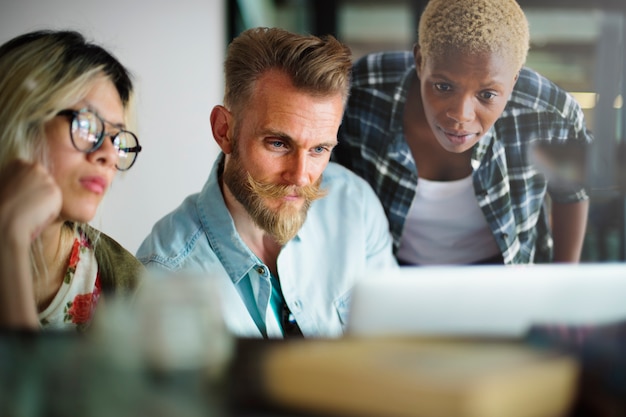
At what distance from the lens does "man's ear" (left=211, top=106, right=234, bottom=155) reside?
235cm

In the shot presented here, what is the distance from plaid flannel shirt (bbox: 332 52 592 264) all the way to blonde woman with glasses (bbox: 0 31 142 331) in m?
1.00

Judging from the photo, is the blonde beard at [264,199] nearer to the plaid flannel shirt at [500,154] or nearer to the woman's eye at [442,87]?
the plaid flannel shirt at [500,154]

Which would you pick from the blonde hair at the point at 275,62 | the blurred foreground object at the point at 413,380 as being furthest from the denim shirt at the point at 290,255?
the blurred foreground object at the point at 413,380

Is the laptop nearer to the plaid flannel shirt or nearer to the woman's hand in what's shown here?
the woman's hand

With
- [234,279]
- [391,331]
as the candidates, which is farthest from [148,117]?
[391,331]

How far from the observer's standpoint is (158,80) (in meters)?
2.32

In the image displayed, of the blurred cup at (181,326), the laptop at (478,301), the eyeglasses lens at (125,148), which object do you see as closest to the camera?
the blurred cup at (181,326)

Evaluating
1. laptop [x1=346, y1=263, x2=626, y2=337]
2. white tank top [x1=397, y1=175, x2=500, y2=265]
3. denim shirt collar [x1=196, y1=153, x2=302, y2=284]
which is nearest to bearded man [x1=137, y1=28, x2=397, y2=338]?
denim shirt collar [x1=196, y1=153, x2=302, y2=284]

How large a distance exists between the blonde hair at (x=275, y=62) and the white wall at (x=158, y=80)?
0.06 m

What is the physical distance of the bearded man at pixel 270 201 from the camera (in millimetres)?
2260

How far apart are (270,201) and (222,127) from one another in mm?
300

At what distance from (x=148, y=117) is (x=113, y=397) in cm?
133

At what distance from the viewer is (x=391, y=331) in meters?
1.27

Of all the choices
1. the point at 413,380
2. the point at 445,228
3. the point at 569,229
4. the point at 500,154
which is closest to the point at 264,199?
the point at 445,228
